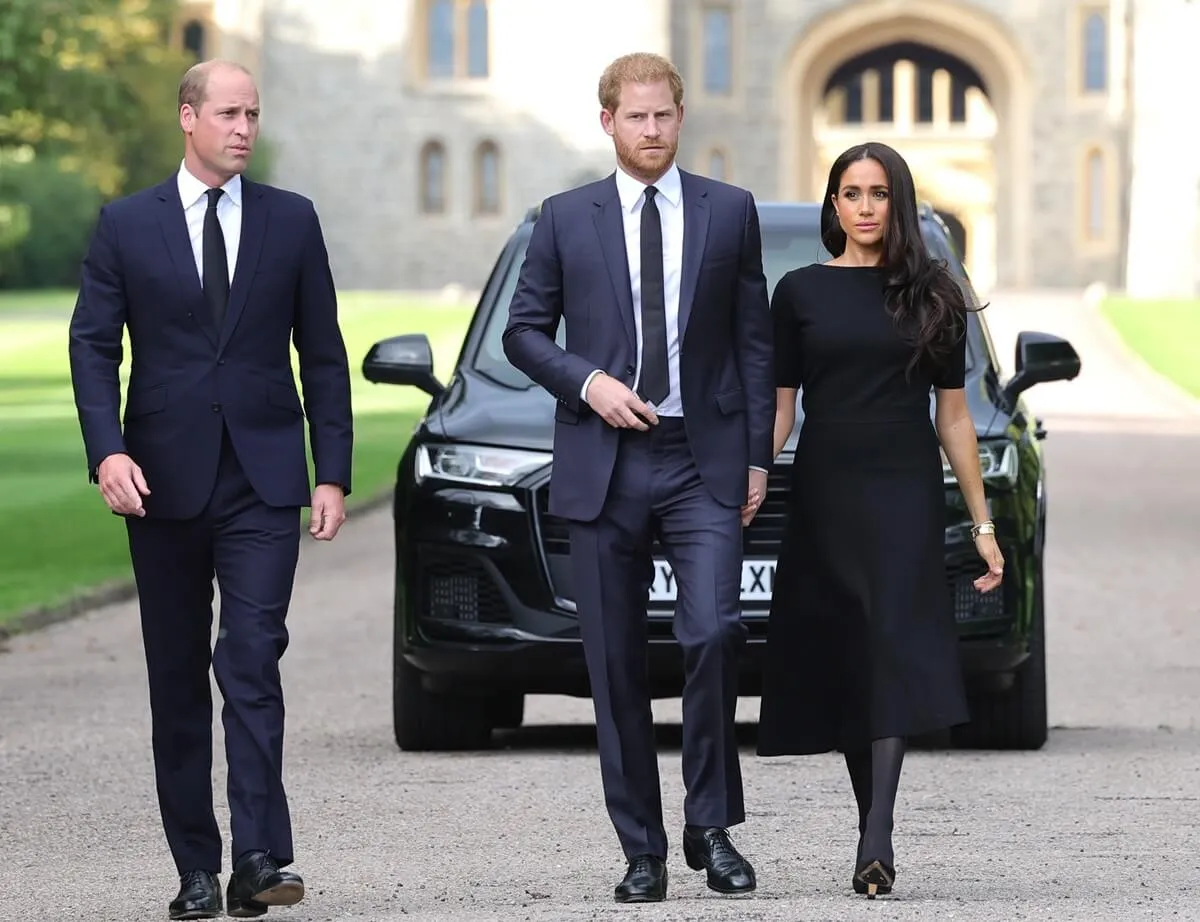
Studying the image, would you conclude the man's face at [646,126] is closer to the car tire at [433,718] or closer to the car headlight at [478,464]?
the car headlight at [478,464]

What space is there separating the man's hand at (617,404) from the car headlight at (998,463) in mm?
2716

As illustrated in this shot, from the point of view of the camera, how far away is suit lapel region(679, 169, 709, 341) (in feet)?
20.7

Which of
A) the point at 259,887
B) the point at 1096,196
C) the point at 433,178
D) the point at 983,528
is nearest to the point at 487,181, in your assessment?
the point at 433,178

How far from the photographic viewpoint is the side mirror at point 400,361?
919 cm

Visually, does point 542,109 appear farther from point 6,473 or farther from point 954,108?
point 6,473

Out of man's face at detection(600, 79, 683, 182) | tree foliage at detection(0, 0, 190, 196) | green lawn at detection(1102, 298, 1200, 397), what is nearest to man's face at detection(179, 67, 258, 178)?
man's face at detection(600, 79, 683, 182)

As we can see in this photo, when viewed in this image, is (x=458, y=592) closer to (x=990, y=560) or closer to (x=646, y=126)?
(x=990, y=560)

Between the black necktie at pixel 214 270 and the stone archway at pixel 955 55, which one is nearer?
the black necktie at pixel 214 270

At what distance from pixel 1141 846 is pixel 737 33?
68583 millimetres

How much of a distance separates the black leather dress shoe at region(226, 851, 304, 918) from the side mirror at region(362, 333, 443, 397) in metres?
3.30

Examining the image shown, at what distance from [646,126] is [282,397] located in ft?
3.29

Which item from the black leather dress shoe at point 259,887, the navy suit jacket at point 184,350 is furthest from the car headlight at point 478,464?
the black leather dress shoe at point 259,887

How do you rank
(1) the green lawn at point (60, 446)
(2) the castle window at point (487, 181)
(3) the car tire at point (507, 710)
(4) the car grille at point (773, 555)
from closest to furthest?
(4) the car grille at point (773, 555) → (3) the car tire at point (507, 710) → (1) the green lawn at point (60, 446) → (2) the castle window at point (487, 181)

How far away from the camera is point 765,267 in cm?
967
